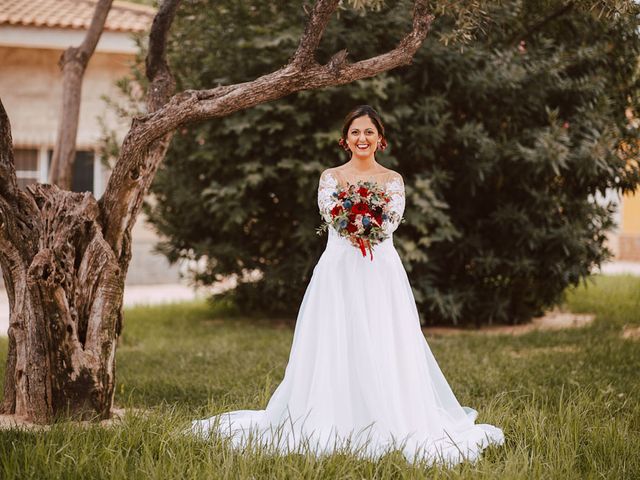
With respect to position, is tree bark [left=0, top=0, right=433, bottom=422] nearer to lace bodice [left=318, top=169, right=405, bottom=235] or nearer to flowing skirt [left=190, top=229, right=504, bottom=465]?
lace bodice [left=318, top=169, right=405, bottom=235]

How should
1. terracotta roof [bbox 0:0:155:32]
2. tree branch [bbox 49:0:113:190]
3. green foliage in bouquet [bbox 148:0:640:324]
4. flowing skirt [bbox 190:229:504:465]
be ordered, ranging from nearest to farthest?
flowing skirt [bbox 190:229:504:465] < tree branch [bbox 49:0:113:190] < green foliage in bouquet [bbox 148:0:640:324] < terracotta roof [bbox 0:0:155:32]

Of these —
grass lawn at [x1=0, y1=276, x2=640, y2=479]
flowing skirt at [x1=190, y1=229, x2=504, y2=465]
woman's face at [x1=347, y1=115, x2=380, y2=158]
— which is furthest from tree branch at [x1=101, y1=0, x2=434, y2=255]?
grass lawn at [x1=0, y1=276, x2=640, y2=479]

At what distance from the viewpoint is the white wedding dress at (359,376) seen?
14.6ft

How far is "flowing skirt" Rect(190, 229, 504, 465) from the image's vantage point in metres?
4.44

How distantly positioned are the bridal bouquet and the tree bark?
2.63 feet

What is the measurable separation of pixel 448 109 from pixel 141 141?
6.03 metres

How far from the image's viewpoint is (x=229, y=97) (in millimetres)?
5027

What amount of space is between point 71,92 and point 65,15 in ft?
27.8

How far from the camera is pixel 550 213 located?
10008mm

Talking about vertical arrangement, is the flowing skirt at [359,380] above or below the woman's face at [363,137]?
below

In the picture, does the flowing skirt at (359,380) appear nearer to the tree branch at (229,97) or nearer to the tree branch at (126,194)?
the tree branch at (229,97)

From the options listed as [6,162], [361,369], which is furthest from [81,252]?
[361,369]

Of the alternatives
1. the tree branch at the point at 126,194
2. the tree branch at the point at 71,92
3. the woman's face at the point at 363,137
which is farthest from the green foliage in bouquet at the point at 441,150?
the woman's face at the point at 363,137

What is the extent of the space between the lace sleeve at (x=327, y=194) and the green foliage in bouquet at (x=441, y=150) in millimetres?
4258
